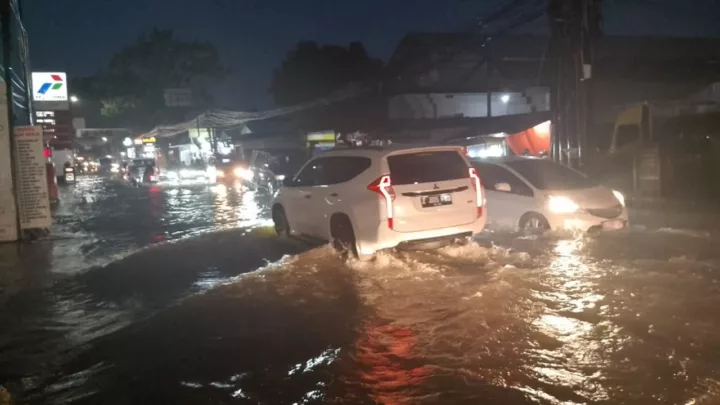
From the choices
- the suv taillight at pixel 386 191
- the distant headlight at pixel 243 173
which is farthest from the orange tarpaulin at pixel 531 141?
the suv taillight at pixel 386 191

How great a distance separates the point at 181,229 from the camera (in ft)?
54.1

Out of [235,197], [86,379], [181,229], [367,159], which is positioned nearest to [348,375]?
[86,379]

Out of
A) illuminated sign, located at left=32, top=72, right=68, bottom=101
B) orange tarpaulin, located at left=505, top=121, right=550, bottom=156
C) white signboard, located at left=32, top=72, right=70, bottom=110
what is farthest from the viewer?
white signboard, located at left=32, top=72, right=70, bottom=110

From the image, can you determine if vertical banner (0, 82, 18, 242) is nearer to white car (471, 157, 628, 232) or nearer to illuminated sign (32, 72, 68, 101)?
white car (471, 157, 628, 232)

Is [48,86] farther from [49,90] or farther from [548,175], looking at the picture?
[548,175]

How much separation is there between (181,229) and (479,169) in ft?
24.2

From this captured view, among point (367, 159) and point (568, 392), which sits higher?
point (367, 159)

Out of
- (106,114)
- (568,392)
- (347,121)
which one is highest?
(106,114)

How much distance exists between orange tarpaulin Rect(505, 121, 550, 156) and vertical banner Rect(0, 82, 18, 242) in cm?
1767

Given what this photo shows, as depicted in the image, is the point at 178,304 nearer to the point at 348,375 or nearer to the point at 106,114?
the point at 348,375

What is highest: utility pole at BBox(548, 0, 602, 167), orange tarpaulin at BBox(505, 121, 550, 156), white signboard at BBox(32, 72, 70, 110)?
white signboard at BBox(32, 72, 70, 110)

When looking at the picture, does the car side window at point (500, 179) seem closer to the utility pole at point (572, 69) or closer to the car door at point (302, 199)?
the car door at point (302, 199)

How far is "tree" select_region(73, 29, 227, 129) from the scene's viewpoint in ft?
235

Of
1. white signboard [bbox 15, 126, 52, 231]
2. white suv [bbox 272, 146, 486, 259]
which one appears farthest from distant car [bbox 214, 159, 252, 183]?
white suv [bbox 272, 146, 486, 259]
